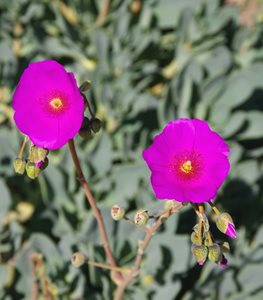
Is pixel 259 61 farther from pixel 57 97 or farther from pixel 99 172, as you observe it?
pixel 57 97

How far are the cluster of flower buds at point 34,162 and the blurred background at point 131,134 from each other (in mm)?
852

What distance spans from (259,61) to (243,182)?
920 millimetres

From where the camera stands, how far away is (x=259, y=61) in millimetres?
3561

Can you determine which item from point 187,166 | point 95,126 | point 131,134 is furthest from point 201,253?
point 131,134

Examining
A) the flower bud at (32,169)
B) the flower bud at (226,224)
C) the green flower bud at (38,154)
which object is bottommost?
the flower bud at (226,224)

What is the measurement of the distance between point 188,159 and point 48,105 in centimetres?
50

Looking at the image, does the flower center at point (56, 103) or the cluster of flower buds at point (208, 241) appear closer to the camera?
the cluster of flower buds at point (208, 241)

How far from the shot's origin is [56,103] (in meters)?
1.82

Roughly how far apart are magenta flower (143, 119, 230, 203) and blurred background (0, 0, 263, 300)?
89 cm

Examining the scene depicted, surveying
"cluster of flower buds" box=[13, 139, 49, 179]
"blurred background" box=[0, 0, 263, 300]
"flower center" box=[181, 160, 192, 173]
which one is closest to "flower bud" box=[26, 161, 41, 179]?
"cluster of flower buds" box=[13, 139, 49, 179]

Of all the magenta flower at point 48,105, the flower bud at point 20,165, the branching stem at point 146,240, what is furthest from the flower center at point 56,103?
the branching stem at point 146,240

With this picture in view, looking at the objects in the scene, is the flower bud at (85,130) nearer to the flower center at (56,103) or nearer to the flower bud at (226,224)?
the flower center at (56,103)

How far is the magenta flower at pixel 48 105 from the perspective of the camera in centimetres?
164

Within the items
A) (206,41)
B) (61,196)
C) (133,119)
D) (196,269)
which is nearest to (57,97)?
(61,196)
